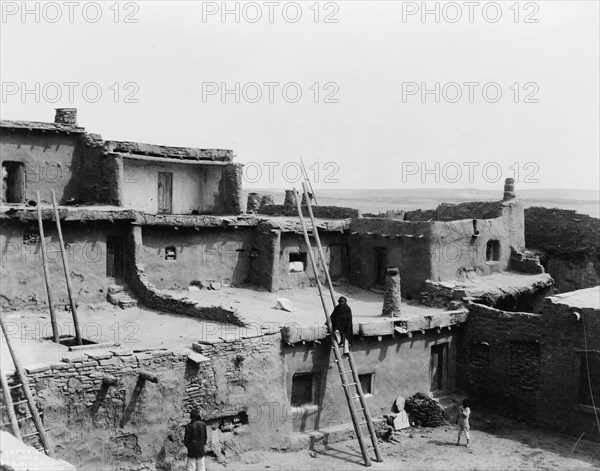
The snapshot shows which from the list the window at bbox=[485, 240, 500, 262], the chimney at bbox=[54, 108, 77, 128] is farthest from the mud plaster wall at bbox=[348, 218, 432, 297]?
the chimney at bbox=[54, 108, 77, 128]

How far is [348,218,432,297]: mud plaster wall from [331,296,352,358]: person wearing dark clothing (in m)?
6.70

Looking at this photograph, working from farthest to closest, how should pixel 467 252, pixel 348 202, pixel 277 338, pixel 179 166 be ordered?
1. pixel 348 202
2. pixel 179 166
3. pixel 467 252
4. pixel 277 338

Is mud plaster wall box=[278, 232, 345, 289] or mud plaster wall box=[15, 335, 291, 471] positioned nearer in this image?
mud plaster wall box=[15, 335, 291, 471]

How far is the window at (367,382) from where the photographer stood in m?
20.9

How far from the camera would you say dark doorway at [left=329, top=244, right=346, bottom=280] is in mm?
28672

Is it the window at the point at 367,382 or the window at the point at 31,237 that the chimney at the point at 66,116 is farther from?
the window at the point at 367,382

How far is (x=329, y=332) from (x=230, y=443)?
426 cm

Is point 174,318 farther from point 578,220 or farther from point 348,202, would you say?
point 348,202

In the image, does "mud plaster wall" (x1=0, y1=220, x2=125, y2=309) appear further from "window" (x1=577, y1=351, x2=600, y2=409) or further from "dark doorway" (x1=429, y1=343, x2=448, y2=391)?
"window" (x1=577, y1=351, x2=600, y2=409)

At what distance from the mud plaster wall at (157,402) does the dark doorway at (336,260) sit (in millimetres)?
10164

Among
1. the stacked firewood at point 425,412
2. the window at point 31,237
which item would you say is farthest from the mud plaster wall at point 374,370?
the window at point 31,237

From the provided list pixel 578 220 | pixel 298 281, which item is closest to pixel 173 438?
pixel 298 281

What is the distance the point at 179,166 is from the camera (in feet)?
93.9

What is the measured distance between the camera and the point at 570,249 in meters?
31.8
